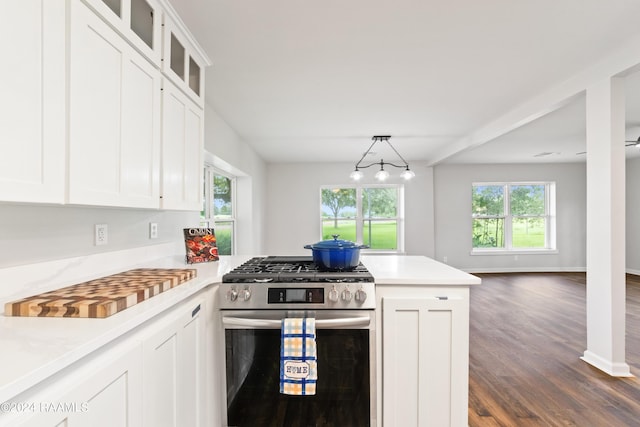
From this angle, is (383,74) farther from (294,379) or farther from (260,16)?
(294,379)

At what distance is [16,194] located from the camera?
92 centimetres

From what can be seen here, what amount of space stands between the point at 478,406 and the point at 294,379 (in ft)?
4.50

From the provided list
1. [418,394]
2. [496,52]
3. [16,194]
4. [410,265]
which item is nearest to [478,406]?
[418,394]

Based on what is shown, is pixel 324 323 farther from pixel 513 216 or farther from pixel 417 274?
A: pixel 513 216

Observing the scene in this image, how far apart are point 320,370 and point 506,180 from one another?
6937 millimetres

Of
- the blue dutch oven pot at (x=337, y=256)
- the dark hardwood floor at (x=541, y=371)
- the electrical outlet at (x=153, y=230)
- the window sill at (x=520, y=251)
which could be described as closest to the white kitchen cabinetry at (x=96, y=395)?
the blue dutch oven pot at (x=337, y=256)

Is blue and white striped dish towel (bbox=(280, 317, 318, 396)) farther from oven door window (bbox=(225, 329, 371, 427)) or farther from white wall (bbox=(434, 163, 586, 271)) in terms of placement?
white wall (bbox=(434, 163, 586, 271))

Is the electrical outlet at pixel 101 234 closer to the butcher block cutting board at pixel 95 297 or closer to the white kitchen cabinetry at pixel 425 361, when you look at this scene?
the butcher block cutting board at pixel 95 297

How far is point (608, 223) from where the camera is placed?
8.08 feet

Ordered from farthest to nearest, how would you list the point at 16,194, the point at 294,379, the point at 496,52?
the point at 496,52, the point at 294,379, the point at 16,194

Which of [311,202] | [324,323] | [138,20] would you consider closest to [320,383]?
[324,323]

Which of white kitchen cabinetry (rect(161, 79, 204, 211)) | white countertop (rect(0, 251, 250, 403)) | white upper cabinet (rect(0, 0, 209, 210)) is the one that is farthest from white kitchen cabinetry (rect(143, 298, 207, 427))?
white kitchen cabinetry (rect(161, 79, 204, 211))

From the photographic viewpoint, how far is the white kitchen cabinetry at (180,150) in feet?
5.79

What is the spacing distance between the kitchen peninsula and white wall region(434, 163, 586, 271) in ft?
17.2
